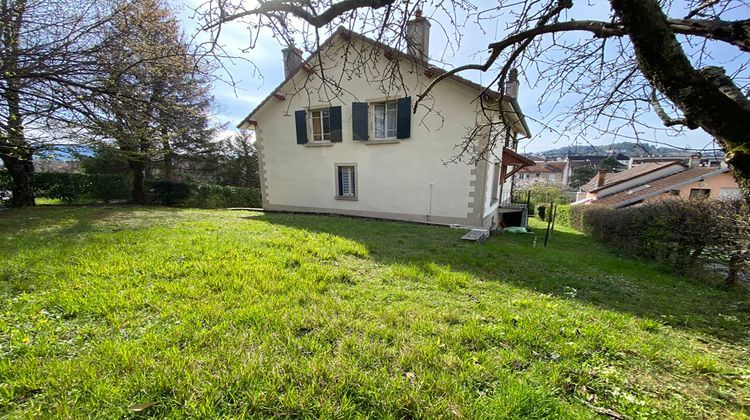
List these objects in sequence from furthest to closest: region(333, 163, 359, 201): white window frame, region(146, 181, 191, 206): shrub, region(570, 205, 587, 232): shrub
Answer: region(146, 181, 191, 206): shrub → region(570, 205, 587, 232): shrub → region(333, 163, 359, 201): white window frame

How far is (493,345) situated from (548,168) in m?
62.9

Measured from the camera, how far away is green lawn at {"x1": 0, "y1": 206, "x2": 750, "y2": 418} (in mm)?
1581

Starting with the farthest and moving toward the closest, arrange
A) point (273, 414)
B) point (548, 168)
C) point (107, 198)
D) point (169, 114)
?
point (548, 168), point (107, 198), point (169, 114), point (273, 414)

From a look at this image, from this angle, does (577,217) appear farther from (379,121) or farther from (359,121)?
(359,121)

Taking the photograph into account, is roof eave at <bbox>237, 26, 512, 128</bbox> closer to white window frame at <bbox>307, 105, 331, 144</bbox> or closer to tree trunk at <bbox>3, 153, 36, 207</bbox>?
white window frame at <bbox>307, 105, 331, 144</bbox>

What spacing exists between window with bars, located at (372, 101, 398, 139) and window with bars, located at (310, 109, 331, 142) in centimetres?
205

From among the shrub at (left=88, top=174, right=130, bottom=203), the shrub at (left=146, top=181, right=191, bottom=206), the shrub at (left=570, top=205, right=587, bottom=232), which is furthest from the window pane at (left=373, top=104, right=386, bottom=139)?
the shrub at (left=88, top=174, right=130, bottom=203)

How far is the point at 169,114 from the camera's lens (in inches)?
256

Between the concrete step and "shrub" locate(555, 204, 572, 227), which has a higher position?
the concrete step

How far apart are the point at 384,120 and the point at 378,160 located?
1.49 meters

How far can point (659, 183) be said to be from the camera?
22.1 meters

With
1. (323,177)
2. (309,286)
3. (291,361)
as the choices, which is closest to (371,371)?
(291,361)

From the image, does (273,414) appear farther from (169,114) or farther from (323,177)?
(323,177)

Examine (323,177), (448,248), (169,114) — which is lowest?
(448,248)
